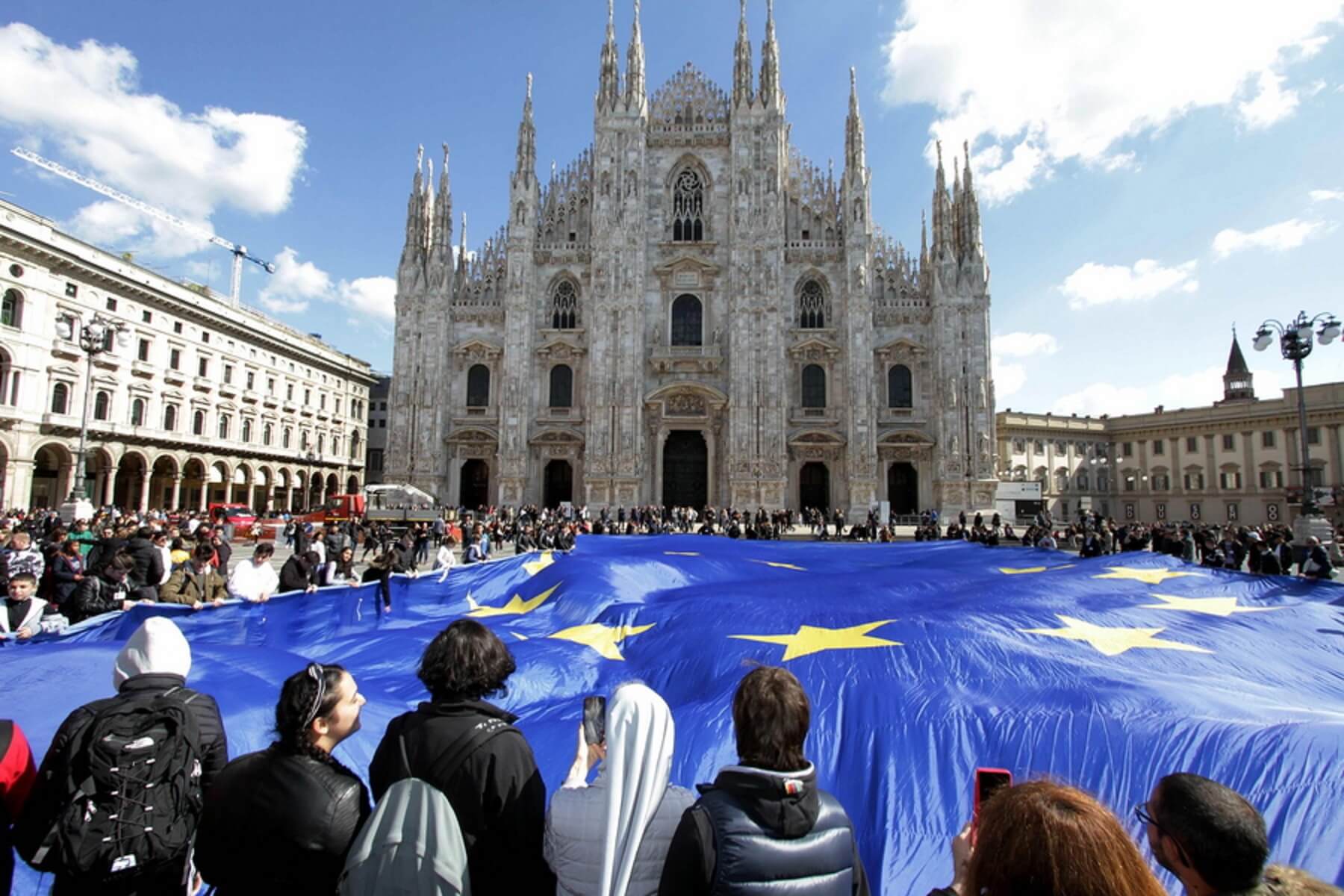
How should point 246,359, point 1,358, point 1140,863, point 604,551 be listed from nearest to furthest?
point 1140,863, point 604,551, point 1,358, point 246,359

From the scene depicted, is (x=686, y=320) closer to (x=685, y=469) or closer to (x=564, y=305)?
(x=564, y=305)

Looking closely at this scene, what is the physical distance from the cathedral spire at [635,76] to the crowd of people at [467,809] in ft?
122

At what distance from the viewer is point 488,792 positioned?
2289 mm

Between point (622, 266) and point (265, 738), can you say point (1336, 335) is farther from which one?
point (622, 266)

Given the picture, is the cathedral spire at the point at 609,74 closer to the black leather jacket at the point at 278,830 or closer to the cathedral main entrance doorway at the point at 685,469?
the cathedral main entrance doorway at the point at 685,469

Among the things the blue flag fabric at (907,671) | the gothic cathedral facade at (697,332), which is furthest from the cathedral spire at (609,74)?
the blue flag fabric at (907,671)

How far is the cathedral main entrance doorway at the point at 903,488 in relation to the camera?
115 ft

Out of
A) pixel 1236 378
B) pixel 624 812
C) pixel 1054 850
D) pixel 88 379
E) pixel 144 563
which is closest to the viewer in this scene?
pixel 1054 850

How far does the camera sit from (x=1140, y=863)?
148 centimetres

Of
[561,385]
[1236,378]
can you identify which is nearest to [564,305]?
[561,385]

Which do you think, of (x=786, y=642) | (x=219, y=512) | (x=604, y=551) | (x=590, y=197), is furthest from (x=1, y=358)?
(x=786, y=642)

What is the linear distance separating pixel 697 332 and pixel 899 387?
34.6ft

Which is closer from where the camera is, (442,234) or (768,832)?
(768,832)

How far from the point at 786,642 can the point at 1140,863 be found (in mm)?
4748
